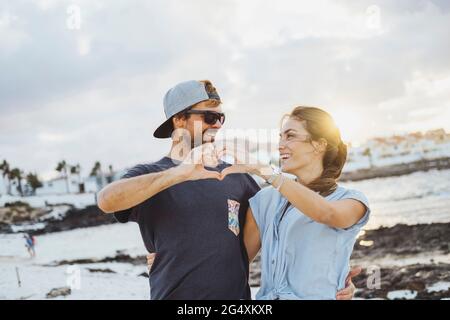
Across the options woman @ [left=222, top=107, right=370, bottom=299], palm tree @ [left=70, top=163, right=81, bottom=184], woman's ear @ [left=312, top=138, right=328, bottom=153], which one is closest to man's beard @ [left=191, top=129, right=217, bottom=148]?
woman @ [left=222, top=107, right=370, bottom=299]

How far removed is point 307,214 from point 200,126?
31.8 inches

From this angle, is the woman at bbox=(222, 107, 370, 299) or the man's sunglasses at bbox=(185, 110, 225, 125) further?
the man's sunglasses at bbox=(185, 110, 225, 125)

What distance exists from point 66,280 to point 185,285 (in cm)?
1589

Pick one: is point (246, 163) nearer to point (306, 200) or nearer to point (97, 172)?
point (306, 200)

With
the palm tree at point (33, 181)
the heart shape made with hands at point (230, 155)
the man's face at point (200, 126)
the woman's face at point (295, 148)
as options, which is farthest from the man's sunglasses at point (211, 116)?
the palm tree at point (33, 181)

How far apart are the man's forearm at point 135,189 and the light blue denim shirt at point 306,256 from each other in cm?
54

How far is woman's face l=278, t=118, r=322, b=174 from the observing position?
2.51 meters

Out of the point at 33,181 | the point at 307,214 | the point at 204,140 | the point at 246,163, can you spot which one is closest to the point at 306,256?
the point at 307,214

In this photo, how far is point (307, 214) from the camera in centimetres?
223

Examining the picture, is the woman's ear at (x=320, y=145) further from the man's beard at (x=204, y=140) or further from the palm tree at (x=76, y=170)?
the palm tree at (x=76, y=170)

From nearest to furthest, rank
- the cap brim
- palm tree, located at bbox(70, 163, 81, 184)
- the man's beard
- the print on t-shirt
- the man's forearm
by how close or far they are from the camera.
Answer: the man's forearm → the print on t-shirt → the man's beard → the cap brim → palm tree, located at bbox(70, 163, 81, 184)

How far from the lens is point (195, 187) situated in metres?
2.61

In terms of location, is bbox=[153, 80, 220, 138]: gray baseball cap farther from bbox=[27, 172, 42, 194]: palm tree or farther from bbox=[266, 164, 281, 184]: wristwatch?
bbox=[27, 172, 42, 194]: palm tree
